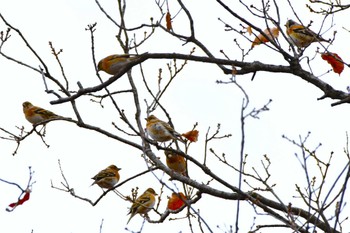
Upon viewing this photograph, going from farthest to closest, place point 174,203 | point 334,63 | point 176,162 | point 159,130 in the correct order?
point 176,162
point 159,130
point 174,203
point 334,63

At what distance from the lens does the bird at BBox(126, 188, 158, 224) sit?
26.6 ft

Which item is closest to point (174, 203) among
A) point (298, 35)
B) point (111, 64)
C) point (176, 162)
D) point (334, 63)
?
point (176, 162)

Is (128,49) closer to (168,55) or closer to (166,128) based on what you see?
(166,128)

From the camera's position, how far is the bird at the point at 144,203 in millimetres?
8117

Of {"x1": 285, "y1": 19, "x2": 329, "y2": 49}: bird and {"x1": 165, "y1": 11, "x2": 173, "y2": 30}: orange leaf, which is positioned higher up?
{"x1": 285, "y1": 19, "x2": 329, "y2": 49}: bird

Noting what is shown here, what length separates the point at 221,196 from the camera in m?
6.18

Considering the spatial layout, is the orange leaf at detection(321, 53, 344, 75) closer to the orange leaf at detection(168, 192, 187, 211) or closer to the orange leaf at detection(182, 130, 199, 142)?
the orange leaf at detection(182, 130, 199, 142)

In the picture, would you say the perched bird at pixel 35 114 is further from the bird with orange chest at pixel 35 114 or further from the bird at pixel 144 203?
the bird at pixel 144 203

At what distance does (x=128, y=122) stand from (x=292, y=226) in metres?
2.49

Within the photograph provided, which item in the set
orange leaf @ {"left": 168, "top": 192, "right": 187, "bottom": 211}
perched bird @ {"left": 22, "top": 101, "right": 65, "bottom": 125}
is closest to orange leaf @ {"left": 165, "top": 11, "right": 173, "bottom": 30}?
orange leaf @ {"left": 168, "top": 192, "right": 187, "bottom": 211}

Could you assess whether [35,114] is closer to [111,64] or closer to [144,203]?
[111,64]

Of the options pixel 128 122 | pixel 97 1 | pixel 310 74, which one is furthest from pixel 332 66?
pixel 97 1

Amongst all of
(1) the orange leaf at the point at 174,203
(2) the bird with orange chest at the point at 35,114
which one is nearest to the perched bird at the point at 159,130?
(1) the orange leaf at the point at 174,203

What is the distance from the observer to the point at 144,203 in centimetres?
877
